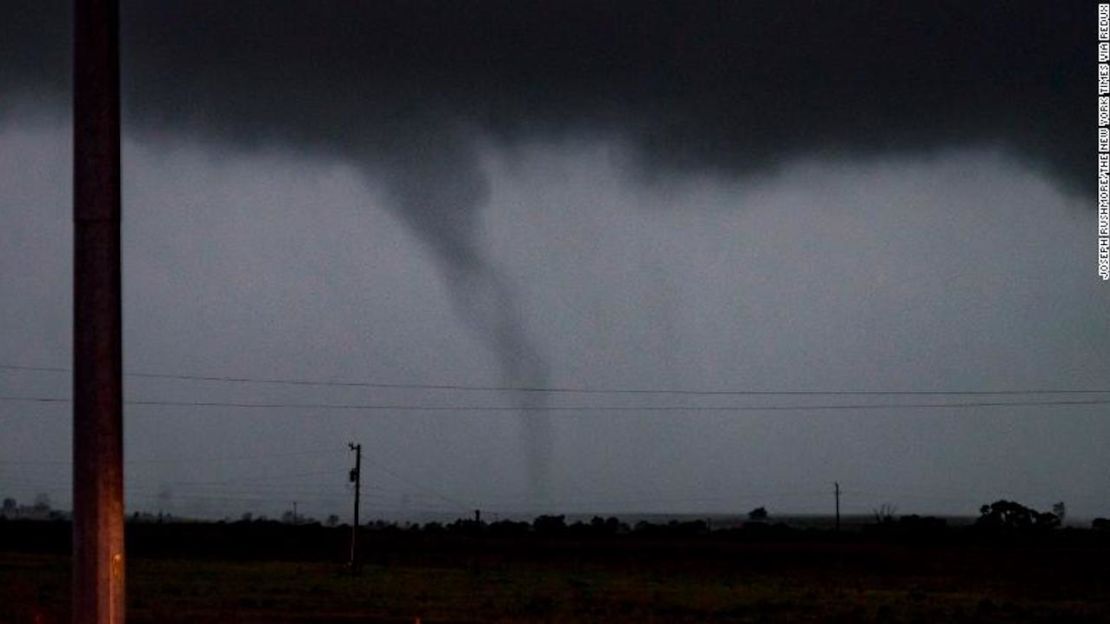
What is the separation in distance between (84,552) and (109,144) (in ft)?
7.27

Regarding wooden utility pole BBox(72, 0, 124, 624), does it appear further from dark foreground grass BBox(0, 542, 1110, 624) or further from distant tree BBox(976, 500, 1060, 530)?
distant tree BBox(976, 500, 1060, 530)

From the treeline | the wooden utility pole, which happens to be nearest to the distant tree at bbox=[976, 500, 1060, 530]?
the treeline

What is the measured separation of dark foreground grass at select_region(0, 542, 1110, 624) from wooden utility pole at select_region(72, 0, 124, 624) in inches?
589

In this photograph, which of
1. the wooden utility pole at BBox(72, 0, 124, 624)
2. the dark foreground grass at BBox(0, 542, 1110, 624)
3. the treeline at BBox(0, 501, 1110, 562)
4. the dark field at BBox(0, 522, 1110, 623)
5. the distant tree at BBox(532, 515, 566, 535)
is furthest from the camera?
the distant tree at BBox(532, 515, 566, 535)

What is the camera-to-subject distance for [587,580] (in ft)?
228

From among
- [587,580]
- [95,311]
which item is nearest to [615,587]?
[587,580]

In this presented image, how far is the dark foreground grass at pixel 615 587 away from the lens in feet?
148

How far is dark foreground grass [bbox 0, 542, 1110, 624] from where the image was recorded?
4516 cm

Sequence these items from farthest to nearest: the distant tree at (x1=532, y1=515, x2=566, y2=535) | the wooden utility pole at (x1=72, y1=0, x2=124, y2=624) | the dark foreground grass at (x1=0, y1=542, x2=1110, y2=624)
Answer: the distant tree at (x1=532, y1=515, x2=566, y2=535) < the dark foreground grass at (x1=0, y1=542, x2=1110, y2=624) < the wooden utility pole at (x1=72, y1=0, x2=124, y2=624)

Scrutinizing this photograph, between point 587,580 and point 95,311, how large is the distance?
6262 cm

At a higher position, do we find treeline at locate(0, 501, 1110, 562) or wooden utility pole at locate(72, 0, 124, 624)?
wooden utility pole at locate(72, 0, 124, 624)

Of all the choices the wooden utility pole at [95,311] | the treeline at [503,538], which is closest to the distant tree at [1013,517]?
the treeline at [503,538]

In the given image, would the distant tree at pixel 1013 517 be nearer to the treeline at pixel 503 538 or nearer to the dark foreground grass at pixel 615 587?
the treeline at pixel 503 538

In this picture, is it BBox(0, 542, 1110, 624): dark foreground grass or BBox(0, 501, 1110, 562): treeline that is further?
BBox(0, 501, 1110, 562): treeline
